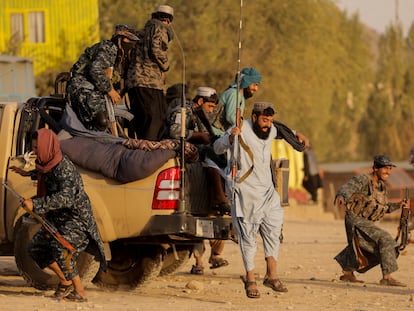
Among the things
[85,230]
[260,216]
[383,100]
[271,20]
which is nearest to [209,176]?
[260,216]

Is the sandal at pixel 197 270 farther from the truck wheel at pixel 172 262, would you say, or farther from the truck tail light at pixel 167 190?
the truck tail light at pixel 167 190

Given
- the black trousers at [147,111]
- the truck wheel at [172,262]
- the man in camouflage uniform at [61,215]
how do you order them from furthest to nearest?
1. the truck wheel at [172,262]
2. the black trousers at [147,111]
3. the man in camouflage uniform at [61,215]

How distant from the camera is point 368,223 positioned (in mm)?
14352

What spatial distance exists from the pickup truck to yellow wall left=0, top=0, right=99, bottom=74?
95.3 feet

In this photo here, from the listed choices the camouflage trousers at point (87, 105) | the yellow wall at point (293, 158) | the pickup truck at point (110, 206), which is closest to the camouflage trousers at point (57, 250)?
the pickup truck at point (110, 206)

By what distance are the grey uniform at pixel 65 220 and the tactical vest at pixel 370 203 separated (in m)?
3.73

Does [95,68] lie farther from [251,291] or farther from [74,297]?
[251,291]

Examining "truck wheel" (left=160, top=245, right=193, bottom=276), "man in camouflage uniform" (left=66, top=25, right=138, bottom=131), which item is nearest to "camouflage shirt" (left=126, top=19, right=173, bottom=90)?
"man in camouflage uniform" (left=66, top=25, right=138, bottom=131)

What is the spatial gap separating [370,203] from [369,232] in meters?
0.34

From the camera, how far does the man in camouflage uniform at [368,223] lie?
46.2ft

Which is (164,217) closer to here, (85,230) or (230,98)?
(85,230)

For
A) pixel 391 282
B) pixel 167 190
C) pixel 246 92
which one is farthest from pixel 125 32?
pixel 391 282

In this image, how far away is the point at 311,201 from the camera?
42.2 metres

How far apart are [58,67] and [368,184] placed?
91.9 feet
